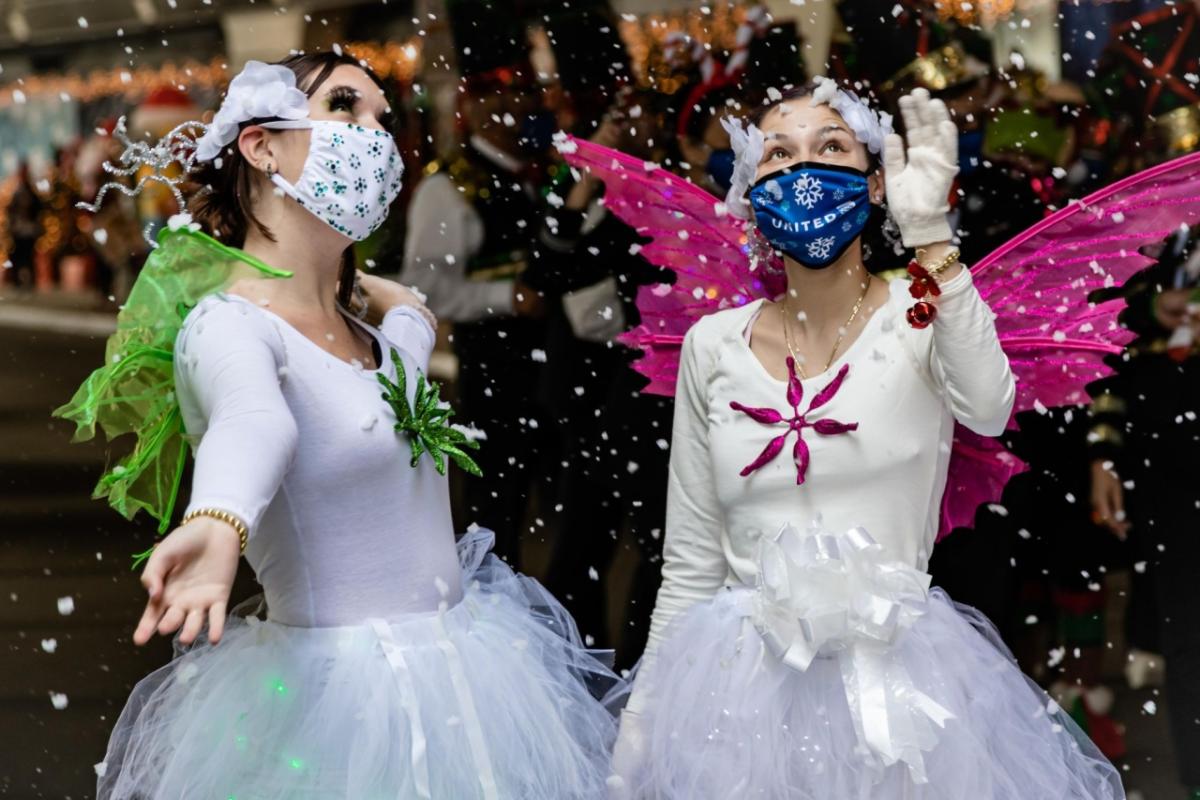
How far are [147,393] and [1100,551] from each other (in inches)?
94.9

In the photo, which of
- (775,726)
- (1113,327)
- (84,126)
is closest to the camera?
(775,726)

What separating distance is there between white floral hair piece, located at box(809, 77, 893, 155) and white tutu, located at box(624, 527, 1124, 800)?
0.75 metres

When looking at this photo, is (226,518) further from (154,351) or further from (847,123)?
(847,123)

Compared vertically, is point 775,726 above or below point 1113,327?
below

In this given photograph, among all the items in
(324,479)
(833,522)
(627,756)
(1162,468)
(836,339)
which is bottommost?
(627,756)

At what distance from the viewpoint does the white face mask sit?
2352 millimetres

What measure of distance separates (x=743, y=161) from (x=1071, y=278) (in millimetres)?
635

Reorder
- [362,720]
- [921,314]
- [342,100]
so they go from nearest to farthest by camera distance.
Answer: [362,720] → [921,314] → [342,100]

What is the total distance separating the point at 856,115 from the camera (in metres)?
2.53

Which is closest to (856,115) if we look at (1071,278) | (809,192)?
(809,192)

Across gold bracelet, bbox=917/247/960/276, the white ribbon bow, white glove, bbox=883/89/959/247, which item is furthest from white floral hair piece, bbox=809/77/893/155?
the white ribbon bow

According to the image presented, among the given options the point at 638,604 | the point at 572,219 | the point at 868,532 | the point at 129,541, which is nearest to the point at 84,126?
the point at 129,541

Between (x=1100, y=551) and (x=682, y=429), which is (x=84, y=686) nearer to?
(x=682, y=429)

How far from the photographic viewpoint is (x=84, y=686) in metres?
→ 4.17
